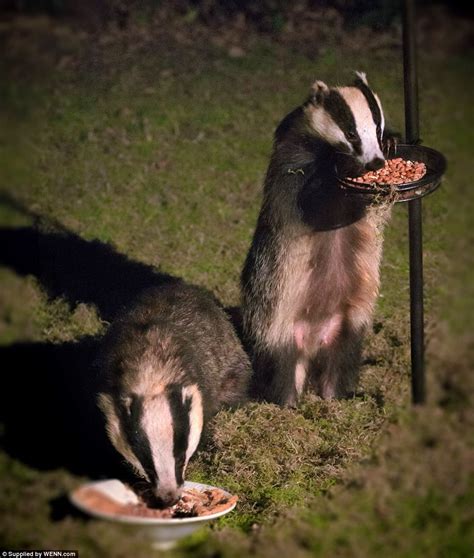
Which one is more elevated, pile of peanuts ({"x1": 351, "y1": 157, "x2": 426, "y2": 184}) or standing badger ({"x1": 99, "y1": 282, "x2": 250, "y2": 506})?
pile of peanuts ({"x1": 351, "y1": 157, "x2": 426, "y2": 184})

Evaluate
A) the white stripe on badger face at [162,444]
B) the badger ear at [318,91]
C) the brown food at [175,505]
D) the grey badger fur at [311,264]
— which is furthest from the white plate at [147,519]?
the badger ear at [318,91]

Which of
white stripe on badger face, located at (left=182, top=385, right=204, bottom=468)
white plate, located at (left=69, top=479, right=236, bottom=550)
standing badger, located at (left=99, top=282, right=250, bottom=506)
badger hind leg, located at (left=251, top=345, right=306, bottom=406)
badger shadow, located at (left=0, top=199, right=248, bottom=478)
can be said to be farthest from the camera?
badger hind leg, located at (left=251, top=345, right=306, bottom=406)

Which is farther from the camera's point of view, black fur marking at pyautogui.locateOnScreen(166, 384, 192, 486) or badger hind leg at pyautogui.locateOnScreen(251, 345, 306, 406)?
badger hind leg at pyautogui.locateOnScreen(251, 345, 306, 406)

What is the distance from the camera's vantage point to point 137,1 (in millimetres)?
7910

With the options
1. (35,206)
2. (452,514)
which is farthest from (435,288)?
(35,206)

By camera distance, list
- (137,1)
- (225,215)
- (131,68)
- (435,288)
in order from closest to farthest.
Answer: (435,288) → (225,215) → (137,1) → (131,68)

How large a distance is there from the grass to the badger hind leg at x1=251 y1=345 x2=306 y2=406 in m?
0.09

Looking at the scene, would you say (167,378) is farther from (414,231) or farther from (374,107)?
(374,107)

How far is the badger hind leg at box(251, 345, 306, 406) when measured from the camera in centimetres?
506

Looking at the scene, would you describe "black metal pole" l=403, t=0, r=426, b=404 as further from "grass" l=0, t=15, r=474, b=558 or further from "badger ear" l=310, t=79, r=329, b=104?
"badger ear" l=310, t=79, r=329, b=104

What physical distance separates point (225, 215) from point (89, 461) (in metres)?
2.92

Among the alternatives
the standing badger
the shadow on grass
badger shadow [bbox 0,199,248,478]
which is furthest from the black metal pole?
the shadow on grass

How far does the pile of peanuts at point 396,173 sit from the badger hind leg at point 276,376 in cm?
119

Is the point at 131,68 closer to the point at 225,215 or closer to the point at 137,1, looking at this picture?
the point at 137,1
